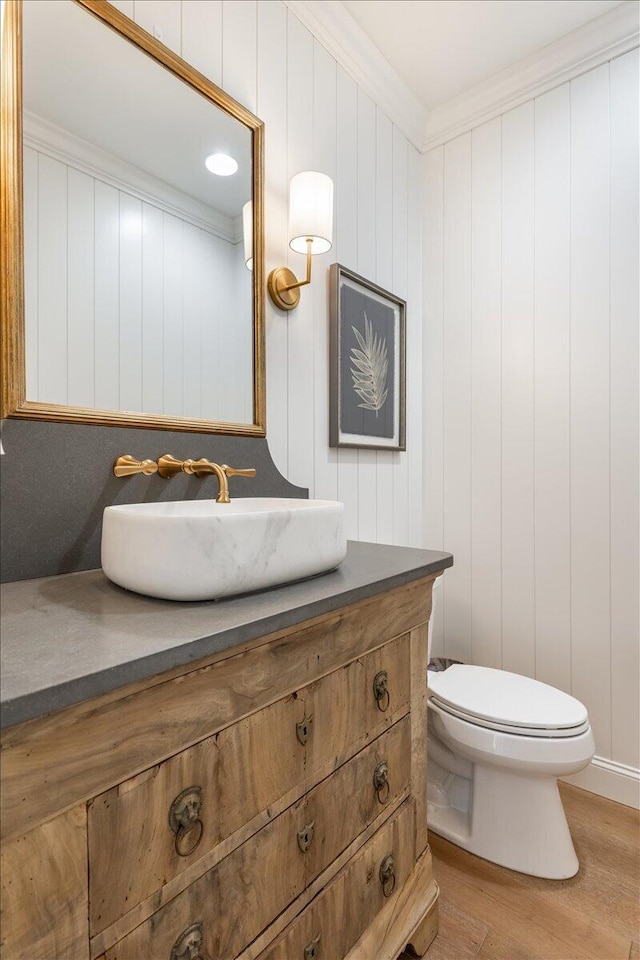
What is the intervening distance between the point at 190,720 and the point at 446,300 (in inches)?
78.8

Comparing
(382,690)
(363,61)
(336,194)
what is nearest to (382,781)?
(382,690)

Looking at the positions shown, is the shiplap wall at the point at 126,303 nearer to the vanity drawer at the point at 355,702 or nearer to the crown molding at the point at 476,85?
the vanity drawer at the point at 355,702

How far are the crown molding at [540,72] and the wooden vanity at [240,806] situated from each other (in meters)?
1.97

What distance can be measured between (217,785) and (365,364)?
1425mm

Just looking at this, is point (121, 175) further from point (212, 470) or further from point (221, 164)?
point (212, 470)

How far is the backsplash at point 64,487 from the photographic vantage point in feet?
3.06

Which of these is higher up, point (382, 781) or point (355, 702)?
point (355, 702)

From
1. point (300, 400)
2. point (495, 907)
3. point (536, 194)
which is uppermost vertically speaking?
point (536, 194)

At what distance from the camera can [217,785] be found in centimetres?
72

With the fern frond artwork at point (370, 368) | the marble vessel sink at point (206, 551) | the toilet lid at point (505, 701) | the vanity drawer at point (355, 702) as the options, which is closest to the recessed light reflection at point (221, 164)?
the fern frond artwork at point (370, 368)

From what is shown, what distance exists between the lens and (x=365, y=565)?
1.10 metres

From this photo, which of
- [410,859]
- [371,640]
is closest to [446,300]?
[371,640]

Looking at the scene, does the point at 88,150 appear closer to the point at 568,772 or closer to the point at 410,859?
the point at 410,859

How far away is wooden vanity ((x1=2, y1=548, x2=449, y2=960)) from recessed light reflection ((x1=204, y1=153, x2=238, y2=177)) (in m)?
1.15
